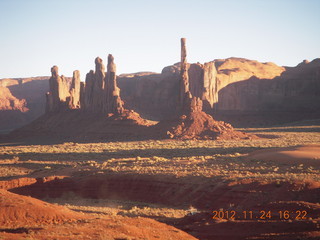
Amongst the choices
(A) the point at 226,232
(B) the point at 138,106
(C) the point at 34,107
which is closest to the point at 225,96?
(B) the point at 138,106

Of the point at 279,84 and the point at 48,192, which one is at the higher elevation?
the point at 279,84

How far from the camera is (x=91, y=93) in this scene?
290ft

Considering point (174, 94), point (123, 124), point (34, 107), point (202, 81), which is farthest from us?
point (34, 107)

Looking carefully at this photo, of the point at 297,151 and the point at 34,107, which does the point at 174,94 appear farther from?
the point at 297,151

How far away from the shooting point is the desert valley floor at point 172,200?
15.9 meters

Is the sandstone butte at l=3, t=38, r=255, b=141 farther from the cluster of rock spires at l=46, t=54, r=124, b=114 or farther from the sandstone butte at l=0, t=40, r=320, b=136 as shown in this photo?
the sandstone butte at l=0, t=40, r=320, b=136

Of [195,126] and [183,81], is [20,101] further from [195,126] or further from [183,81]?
[195,126]

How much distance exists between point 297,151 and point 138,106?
81.5 meters

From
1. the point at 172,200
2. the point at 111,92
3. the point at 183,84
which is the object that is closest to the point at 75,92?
the point at 111,92

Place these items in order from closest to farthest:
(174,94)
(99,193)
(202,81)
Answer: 1. (99,193)
2. (202,81)
3. (174,94)

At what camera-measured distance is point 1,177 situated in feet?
127
